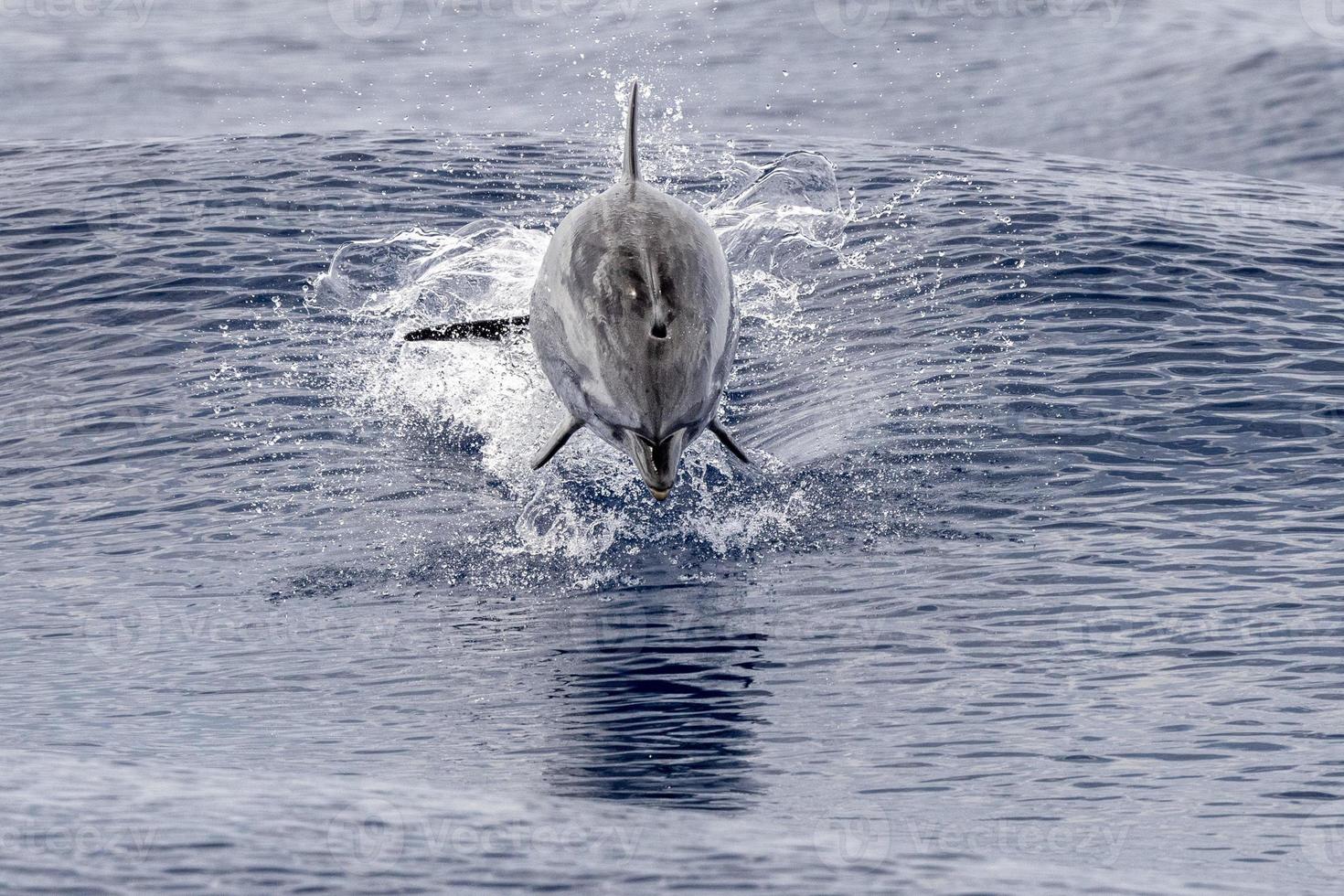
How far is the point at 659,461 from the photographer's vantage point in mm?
7961

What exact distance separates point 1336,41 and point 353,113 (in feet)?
54.9

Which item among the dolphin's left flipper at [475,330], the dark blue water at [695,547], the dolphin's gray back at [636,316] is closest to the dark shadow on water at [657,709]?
the dark blue water at [695,547]

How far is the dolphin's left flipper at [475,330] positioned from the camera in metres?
10.2

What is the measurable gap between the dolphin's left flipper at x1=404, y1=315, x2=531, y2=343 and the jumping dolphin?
45.9 inches

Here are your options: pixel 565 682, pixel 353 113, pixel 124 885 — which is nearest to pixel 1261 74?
pixel 353 113

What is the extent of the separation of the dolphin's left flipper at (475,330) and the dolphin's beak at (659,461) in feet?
7.77

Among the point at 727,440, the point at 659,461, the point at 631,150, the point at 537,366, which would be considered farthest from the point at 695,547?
the point at 659,461

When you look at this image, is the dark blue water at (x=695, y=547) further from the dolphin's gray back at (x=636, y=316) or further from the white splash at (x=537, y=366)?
the dolphin's gray back at (x=636, y=316)

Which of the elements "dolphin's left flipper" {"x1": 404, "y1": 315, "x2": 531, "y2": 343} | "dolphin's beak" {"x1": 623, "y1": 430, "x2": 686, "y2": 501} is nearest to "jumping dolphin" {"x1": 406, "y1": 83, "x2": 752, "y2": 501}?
"dolphin's beak" {"x1": 623, "y1": 430, "x2": 686, "y2": 501}

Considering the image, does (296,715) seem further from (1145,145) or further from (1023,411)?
(1145,145)

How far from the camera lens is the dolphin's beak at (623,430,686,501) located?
26.1ft

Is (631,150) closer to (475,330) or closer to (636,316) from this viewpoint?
(475,330)

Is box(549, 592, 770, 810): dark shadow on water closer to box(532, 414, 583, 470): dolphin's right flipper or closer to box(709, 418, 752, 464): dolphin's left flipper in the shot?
box(709, 418, 752, 464): dolphin's left flipper

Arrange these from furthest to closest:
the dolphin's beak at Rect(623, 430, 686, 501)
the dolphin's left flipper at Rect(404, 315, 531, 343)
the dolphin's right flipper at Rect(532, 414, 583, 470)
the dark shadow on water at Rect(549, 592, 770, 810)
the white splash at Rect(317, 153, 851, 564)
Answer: the white splash at Rect(317, 153, 851, 564), the dolphin's left flipper at Rect(404, 315, 531, 343), the dolphin's right flipper at Rect(532, 414, 583, 470), the dark shadow on water at Rect(549, 592, 770, 810), the dolphin's beak at Rect(623, 430, 686, 501)
